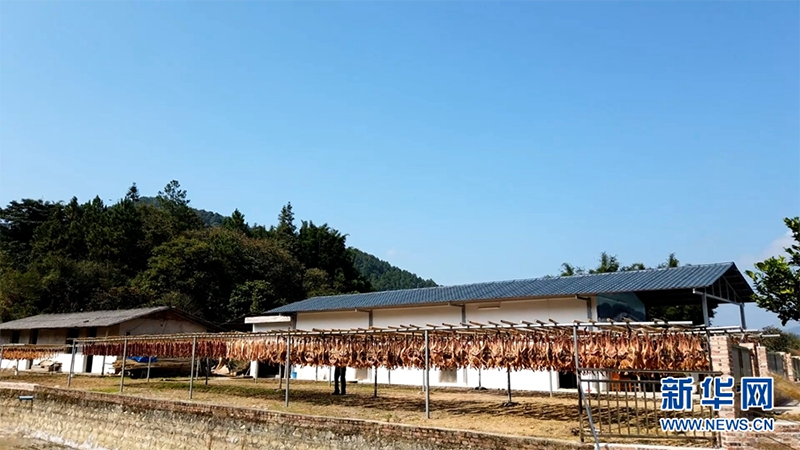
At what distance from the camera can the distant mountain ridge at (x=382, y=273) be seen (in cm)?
9416

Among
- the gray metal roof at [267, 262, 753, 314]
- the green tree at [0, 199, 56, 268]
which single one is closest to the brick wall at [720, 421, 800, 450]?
the gray metal roof at [267, 262, 753, 314]

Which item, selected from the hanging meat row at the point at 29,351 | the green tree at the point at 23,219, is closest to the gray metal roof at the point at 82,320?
the hanging meat row at the point at 29,351

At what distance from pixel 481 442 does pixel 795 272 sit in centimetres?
1495

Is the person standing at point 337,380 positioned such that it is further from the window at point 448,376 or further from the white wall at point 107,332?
the white wall at point 107,332

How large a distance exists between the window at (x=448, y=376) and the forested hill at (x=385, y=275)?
6806 centimetres

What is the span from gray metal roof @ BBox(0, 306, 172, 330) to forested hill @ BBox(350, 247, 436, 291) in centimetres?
5791

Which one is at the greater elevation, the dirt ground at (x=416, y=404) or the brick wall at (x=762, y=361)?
the brick wall at (x=762, y=361)

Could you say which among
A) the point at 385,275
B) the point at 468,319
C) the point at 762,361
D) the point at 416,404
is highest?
the point at 385,275

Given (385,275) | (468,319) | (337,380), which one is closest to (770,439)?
(337,380)

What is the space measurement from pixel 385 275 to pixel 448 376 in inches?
3218

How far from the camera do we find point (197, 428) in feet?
47.9

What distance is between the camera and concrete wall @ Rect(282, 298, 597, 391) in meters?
19.3

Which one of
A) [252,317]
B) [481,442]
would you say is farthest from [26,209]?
[481,442]

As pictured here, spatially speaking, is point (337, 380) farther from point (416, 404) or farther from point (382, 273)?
point (382, 273)
